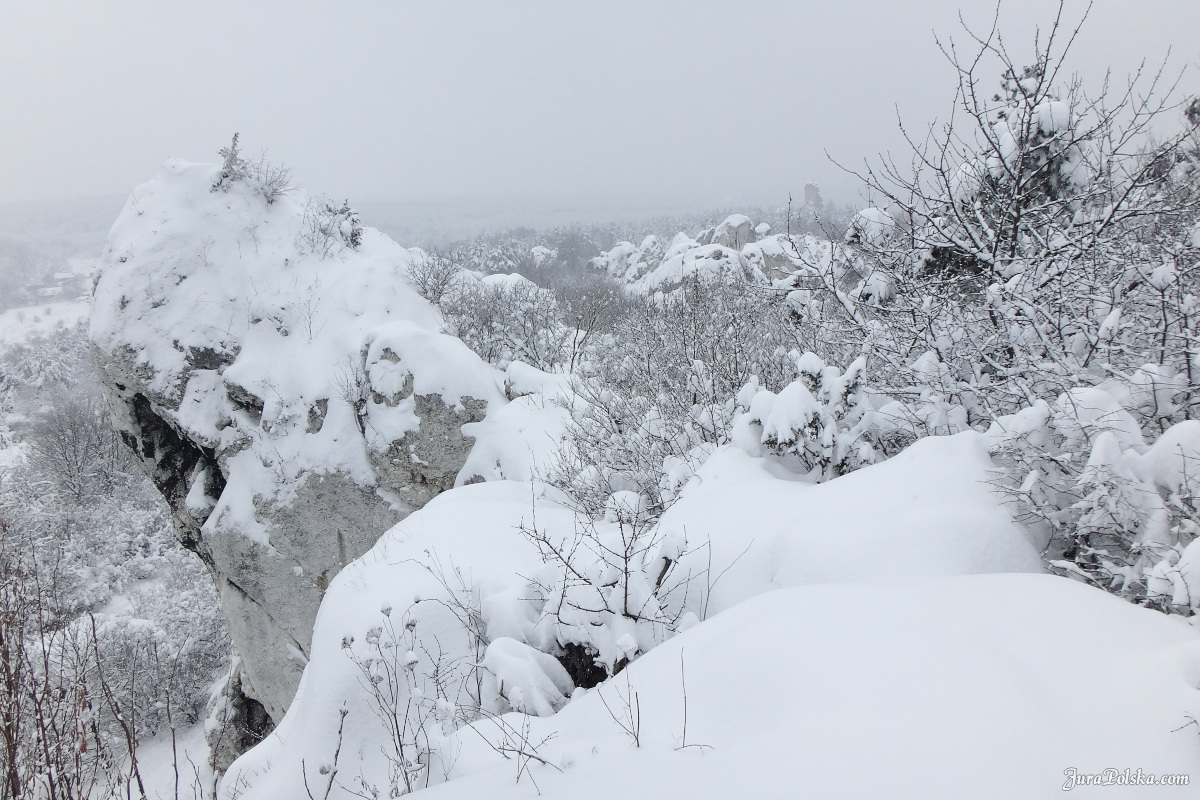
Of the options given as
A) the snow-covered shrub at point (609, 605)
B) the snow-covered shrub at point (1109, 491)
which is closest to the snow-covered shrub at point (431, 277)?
the snow-covered shrub at point (609, 605)

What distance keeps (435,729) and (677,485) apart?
440 cm

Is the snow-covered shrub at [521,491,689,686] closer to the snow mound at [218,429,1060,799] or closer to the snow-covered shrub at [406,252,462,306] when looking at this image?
the snow mound at [218,429,1060,799]

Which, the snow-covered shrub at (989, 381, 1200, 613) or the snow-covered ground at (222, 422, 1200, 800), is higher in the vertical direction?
the snow-covered shrub at (989, 381, 1200, 613)

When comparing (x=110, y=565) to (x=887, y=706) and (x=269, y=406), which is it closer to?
(x=269, y=406)

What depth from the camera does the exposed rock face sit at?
13688 millimetres

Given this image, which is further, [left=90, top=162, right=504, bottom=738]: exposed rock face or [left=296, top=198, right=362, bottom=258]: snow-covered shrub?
[left=296, top=198, right=362, bottom=258]: snow-covered shrub

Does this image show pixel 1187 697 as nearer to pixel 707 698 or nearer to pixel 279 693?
pixel 707 698

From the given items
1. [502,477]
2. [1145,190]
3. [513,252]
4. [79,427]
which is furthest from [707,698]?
[513,252]

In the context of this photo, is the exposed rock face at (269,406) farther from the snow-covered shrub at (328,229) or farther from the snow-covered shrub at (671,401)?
the snow-covered shrub at (671,401)

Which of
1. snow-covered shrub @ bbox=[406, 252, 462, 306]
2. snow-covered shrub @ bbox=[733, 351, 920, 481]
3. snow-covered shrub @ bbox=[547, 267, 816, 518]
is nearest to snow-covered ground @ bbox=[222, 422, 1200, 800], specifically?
snow-covered shrub @ bbox=[733, 351, 920, 481]

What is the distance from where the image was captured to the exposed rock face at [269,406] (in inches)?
539

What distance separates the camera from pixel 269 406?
46.4ft

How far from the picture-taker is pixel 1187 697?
190 cm

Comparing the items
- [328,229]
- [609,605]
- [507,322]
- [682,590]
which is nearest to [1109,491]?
[682,590]
